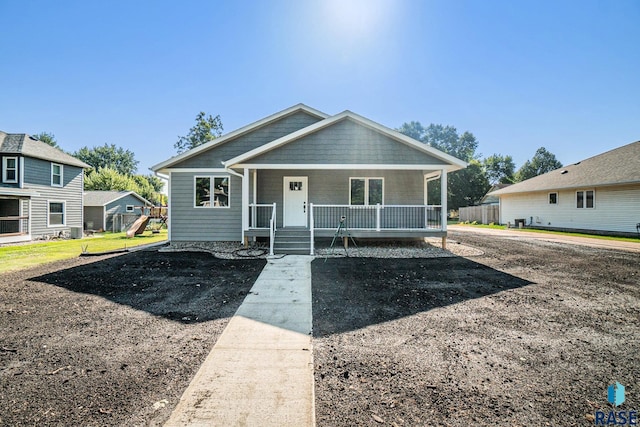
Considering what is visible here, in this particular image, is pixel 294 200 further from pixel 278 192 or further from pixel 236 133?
pixel 236 133

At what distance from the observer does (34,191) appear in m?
16.8

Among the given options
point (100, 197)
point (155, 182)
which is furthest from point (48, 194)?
point (155, 182)

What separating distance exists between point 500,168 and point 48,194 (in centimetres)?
7167

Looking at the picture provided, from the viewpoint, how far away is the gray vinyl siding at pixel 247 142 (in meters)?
12.6

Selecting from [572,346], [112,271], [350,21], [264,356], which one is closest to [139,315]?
[264,356]

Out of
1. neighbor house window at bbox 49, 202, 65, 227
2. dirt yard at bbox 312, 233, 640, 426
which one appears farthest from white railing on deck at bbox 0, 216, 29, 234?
dirt yard at bbox 312, 233, 640, 426

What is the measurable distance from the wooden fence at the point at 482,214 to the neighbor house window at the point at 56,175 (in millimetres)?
36744

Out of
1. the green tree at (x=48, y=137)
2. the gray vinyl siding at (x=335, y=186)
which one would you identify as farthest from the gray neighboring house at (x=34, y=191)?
the green tree at (x=48, y=137)

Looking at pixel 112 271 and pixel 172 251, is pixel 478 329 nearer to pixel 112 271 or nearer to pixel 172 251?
pixel 112 271

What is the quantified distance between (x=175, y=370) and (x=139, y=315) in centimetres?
209

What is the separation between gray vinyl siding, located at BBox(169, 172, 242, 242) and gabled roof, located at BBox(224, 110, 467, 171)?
2.89 m

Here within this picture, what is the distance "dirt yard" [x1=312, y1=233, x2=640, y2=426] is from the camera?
2.36 metres

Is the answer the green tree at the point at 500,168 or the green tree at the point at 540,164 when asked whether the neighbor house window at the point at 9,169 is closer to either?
the green tree at the point at 500,168

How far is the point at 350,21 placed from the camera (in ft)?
36.8
